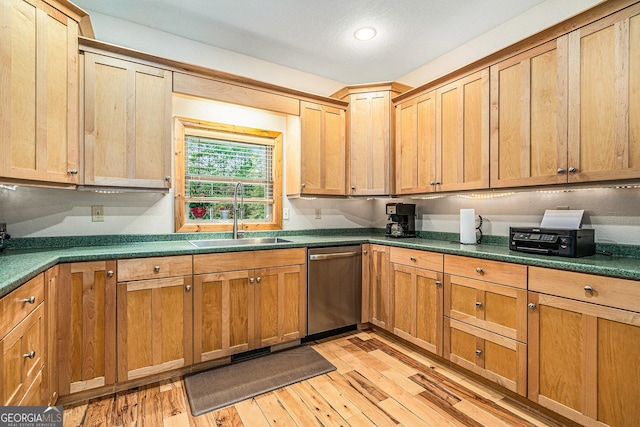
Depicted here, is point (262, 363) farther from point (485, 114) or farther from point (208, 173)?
point (485, 114)

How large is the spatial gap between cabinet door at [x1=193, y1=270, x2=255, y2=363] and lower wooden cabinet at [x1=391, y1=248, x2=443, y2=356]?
49.4 inches

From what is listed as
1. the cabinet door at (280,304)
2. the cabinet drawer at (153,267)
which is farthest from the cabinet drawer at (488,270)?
the cabinet drawer at (153,267)

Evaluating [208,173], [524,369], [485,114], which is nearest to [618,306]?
[524,369]

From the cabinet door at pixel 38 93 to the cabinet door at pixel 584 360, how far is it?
2.98m

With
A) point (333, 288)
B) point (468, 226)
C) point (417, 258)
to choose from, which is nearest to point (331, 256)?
point (333, 288)

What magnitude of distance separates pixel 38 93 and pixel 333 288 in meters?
2.47

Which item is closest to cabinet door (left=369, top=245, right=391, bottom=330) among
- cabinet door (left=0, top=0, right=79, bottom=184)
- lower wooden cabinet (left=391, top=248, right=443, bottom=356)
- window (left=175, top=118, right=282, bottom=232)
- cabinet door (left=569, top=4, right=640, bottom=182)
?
lower wooden cabinet (left=391, top=248, right=443, bottom=356)

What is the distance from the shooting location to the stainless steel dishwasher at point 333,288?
2674mm

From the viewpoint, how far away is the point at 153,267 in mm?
2023

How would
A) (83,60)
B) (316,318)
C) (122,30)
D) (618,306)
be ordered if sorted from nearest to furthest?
(618,306), (83,60), (122,30), (316,318)

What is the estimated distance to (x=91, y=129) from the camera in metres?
2.04

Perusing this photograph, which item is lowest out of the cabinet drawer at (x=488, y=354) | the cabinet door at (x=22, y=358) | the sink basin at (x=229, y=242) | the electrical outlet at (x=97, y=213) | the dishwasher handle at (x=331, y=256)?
the cabinet drawer at (x=488, y=354)

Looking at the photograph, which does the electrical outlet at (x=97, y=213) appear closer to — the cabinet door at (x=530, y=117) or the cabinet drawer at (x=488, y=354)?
the cabinet drawer at (x=488, y=354)

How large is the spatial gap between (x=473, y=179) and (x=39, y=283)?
2838 millimetres
